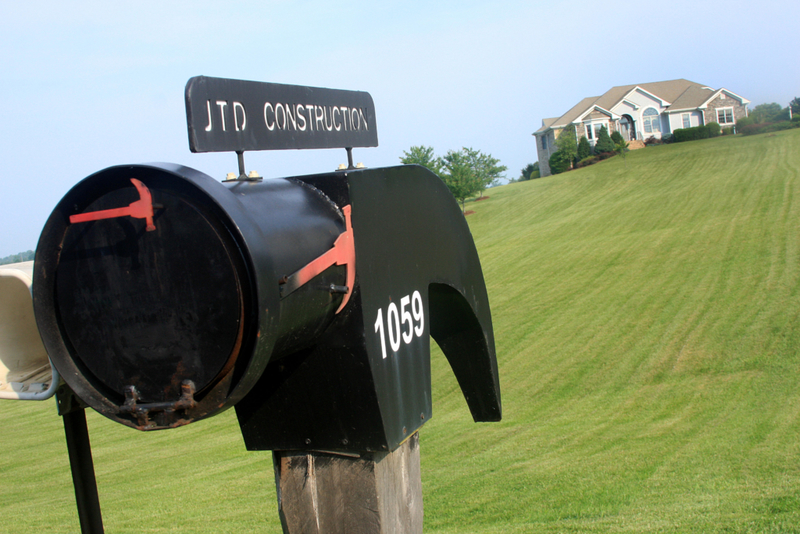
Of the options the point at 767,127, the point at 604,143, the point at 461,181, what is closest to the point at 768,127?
the point at 767,127

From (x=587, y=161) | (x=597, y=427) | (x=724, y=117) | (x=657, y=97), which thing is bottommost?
(x=597, y=427)

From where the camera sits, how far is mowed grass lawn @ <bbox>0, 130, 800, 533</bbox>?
19.9 feet

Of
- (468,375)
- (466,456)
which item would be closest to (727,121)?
(466,456)

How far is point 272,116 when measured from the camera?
79.4 inches

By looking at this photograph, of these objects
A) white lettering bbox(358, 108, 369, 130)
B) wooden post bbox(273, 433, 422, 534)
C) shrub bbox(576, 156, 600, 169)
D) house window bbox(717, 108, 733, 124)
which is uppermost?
house window bbox(717, 108, 733, 124)

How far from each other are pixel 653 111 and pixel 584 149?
8494 mm

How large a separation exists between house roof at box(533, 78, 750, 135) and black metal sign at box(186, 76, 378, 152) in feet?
192

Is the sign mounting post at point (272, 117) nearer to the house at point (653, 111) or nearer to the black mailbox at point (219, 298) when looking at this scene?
the black mailbox at point (219, 298)

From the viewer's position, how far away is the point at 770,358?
11.2 meters

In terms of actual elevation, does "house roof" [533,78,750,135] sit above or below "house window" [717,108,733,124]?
above

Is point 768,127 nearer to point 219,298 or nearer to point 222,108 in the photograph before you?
point 222,108

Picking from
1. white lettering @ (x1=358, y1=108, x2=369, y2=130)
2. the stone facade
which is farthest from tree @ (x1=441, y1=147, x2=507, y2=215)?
white lettering @ (x1=358, y1=108, x2=369, y2=130)

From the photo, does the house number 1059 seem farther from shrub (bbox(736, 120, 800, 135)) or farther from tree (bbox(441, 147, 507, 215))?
shrub (bbox(736, 120, 800, 135))

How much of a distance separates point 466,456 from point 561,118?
56.7m
